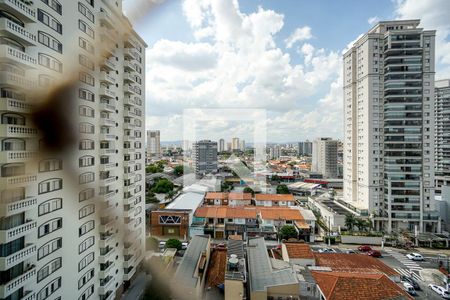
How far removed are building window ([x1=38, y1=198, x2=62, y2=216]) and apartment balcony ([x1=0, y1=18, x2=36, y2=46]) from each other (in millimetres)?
1405

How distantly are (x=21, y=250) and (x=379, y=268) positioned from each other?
5357 mm

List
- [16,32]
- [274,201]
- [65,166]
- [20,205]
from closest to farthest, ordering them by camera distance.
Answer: [65,166]
[16,32]
[20,205]
[274,201]

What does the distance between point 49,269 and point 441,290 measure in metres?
6.04

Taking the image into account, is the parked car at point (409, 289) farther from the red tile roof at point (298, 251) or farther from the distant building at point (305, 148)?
the distant building at point (305, 148)

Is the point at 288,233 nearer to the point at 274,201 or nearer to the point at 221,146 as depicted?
the point at 274,201

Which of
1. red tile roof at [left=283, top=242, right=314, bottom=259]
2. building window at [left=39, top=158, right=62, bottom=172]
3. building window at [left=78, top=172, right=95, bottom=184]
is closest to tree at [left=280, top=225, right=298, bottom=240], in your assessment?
red tile roof at [left=283, top=242, right=314, bottom=259]

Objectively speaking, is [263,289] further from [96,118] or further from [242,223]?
[242,223]

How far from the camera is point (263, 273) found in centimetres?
351

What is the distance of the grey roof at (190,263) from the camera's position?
2915 millimetres

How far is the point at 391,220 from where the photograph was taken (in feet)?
23.6

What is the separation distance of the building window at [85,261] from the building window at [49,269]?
361mm

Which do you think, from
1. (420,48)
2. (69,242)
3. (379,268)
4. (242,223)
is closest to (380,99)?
(420,48)

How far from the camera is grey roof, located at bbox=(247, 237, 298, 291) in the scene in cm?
326

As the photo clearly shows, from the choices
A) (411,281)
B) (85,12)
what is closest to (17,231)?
(85,12)
